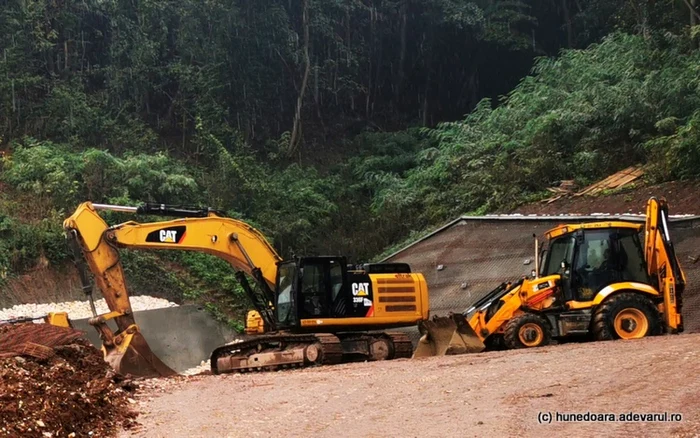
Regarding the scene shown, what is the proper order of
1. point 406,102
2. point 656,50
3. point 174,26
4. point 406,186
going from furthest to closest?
point 406,102, point 174,26, point 406,186, point 656,50

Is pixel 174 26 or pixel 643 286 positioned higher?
pixel 174 26

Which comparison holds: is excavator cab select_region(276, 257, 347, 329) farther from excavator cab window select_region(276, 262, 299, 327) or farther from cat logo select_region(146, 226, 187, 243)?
cat logo select_region(146, 226, 187, 243)

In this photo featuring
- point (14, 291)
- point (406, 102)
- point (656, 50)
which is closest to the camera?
point (14, 291)

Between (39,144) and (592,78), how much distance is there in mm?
16934

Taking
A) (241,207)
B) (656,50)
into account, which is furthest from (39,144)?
(656,50)

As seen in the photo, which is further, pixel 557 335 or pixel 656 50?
pixel 656 50

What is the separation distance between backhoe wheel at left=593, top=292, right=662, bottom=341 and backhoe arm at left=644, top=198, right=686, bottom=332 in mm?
259

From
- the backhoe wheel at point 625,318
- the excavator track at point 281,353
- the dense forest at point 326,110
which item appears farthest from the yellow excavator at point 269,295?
the dense forest at point 326,110

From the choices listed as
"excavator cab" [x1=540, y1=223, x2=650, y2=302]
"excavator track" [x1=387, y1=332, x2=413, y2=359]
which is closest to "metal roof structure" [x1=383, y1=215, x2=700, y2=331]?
"excavator cab" [x1=540, y1=223, x2=650, y2=302]

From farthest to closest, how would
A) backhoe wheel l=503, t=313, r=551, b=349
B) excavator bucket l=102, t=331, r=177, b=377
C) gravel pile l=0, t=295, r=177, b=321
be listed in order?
gravel pile l=0, t=295, r=177, b=321 < backhoe wheel l=503, t=313, r=551, b=349 < excavator bucket l=102, t=331, r=177, b=377

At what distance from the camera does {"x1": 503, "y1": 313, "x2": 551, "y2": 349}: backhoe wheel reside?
1370cm

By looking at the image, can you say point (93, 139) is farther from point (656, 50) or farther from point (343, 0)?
point (656, 50)

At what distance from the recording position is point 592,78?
27516mm

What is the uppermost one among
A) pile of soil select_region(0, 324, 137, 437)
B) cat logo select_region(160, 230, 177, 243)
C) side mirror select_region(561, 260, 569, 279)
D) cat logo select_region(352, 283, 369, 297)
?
cat logo select_region(160, 230, 177, 243)
